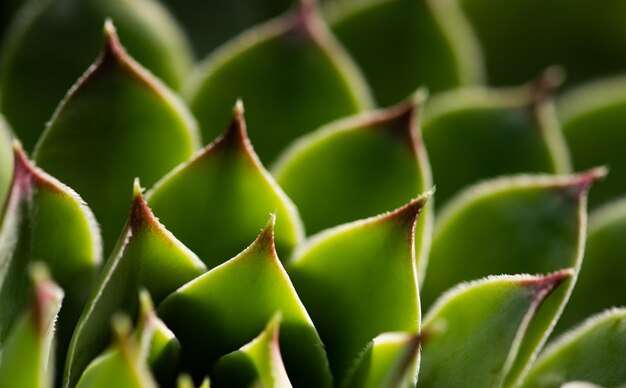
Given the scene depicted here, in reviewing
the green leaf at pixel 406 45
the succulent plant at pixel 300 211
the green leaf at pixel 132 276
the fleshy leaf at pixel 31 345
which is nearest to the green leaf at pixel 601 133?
the succulent plant at pixel 300 211

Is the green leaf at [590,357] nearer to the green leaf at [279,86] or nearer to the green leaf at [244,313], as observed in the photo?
the green leaf at [244,313]

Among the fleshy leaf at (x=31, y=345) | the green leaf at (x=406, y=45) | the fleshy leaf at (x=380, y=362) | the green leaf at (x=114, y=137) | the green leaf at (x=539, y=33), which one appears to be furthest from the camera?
the green leaf at (x=539, y=33)

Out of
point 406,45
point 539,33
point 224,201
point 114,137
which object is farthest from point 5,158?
point 539,33

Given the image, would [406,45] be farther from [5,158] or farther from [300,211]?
[5,158]

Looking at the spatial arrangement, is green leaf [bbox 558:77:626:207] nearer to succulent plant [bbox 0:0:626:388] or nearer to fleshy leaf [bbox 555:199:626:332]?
succulent plant [bbox 0:0:626:388]

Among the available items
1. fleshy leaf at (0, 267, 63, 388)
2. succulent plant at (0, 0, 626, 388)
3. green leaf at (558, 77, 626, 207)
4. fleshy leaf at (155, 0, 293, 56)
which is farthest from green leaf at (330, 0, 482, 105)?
fleshy leaf at (0, 267, 63, 388)

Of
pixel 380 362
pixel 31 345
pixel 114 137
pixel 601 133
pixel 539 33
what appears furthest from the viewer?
pixel 539 33
